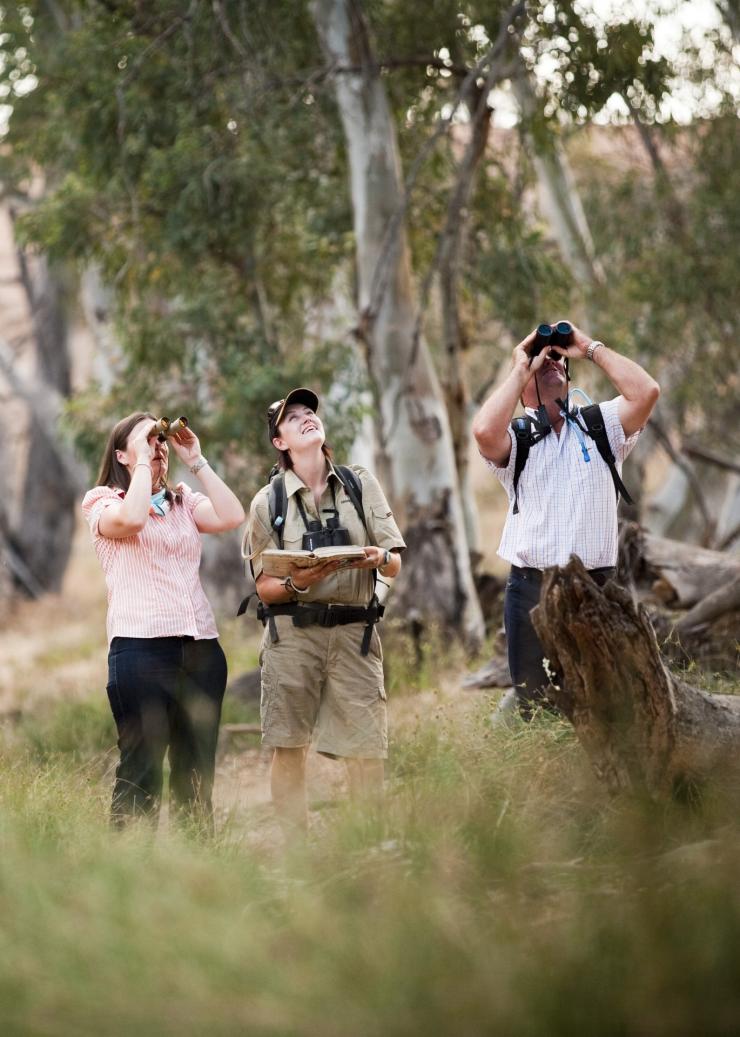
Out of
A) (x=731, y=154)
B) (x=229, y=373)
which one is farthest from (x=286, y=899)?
(x=731, y=154)

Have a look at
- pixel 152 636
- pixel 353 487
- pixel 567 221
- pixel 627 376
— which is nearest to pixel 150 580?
pixel 152 636

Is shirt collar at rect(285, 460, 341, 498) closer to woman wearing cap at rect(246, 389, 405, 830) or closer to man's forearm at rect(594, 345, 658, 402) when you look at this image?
woman wearing cap at rect(246, 389, 405, 830)

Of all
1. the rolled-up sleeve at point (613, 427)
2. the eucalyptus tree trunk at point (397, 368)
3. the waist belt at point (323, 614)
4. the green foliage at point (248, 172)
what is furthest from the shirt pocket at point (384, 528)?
the green foliage at point (248, 172)

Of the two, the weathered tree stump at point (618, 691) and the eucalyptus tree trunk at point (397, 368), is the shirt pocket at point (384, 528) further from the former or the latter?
the eucalyptus tree trunk at point (397, 368)

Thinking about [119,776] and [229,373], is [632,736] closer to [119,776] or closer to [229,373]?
[119,776]

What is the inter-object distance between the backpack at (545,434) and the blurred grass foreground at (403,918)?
40.5 inches

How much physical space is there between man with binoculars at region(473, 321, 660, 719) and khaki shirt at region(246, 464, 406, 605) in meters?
0.45

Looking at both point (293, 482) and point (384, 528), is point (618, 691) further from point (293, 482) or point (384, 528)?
point (293, 482)

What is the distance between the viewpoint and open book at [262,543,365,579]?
447 centimetres

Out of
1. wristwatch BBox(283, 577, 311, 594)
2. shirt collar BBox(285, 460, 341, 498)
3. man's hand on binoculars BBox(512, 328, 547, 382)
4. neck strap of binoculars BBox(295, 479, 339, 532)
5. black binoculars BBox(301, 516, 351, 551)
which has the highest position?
man's hand on binoculars BBox(512, 328, 547, 382)

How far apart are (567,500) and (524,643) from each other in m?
0.56

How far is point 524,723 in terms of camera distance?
4.71 m

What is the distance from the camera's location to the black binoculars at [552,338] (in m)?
4.63

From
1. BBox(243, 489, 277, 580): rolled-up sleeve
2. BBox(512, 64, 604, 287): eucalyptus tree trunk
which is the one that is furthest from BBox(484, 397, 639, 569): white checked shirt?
BBox(512, 64, 604, 287): eucalyptus tree trunk
